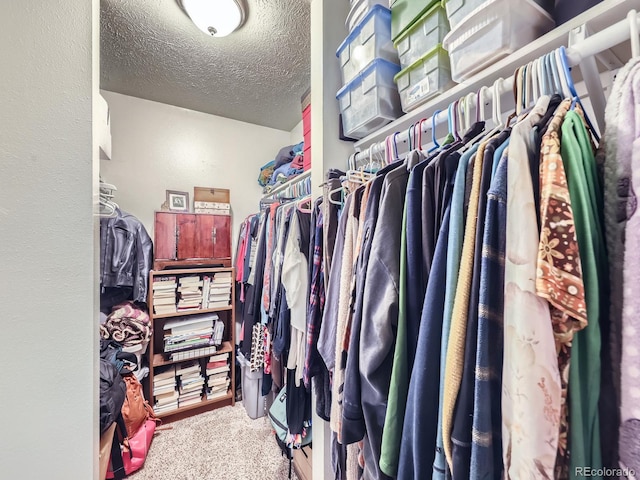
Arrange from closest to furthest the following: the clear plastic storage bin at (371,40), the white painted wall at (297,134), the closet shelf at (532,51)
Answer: the closet shelf at (532,51), the clear plastic storage bin at (371,40), the white painted wall at (297,134)

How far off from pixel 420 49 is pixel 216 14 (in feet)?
3.65

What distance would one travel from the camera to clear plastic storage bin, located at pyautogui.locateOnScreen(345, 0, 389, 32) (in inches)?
38.9

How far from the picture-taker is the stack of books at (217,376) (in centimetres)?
217

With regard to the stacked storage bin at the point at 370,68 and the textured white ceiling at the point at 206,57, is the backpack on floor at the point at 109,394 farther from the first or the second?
the textured white ceiling at the point at 206,57

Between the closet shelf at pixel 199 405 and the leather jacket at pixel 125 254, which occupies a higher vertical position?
the leather jacket at pixel 125 254

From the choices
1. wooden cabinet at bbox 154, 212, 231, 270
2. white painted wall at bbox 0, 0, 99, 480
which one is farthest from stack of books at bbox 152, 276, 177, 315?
white painted wall at bbox 0, 0, 99, 480

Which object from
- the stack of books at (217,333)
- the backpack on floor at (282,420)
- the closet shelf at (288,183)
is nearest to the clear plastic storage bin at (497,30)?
the closet shelf at (288,183)

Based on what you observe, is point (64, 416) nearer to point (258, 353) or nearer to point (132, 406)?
point (258, 353)

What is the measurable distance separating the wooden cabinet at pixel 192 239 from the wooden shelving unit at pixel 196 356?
0.11 meters

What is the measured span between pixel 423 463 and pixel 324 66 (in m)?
1.36

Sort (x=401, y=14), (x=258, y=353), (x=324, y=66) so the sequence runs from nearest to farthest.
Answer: (x=401, y=14) → (x=324, y=66) → (x=258, y=353)

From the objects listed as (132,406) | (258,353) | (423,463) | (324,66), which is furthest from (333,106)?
(132,406)

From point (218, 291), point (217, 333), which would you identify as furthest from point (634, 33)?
point (217, 333)

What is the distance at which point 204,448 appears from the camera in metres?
1.74
